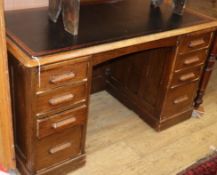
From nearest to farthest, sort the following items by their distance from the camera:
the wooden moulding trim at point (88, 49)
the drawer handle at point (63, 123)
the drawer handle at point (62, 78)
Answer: the wooden moulding trim at point (88, 49), the drawer handle at point (62, 78), the drawer handle at point (63, 123)

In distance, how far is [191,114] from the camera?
2471 mm

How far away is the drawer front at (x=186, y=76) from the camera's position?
6.91ft

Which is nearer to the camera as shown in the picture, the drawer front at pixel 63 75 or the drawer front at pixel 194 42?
the drawer front at pixel 63 75

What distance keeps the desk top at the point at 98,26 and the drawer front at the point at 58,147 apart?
49cm

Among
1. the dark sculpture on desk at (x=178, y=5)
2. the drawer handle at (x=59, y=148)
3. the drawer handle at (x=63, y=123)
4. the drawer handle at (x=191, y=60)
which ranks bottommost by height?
the drawer handle at (x=59, y=148)

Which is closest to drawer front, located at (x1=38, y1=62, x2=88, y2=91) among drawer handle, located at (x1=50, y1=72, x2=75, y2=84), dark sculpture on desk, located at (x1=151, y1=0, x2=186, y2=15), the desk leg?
drawer handle, located at (x1=50, y1=72, x2=75, y2=84)

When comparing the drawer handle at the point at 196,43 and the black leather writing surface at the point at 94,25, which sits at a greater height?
the black leather writing surface at the point at 94,25

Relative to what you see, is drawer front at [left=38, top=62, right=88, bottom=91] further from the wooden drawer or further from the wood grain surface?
the wooden drawer

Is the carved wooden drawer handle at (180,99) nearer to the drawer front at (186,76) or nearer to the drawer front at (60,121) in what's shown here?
the drawer front at (186,76)

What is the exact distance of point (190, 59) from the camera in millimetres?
2096

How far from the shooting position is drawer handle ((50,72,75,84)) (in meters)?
1.44

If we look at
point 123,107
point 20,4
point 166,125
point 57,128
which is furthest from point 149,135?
point 20,4

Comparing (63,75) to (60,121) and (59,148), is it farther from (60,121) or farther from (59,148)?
(59,148)

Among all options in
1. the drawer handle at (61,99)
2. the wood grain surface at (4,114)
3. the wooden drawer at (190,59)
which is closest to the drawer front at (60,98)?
the drawer handle at (61,99)
